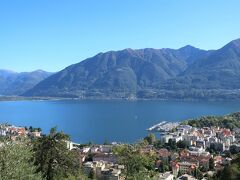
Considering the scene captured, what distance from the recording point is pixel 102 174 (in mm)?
20125

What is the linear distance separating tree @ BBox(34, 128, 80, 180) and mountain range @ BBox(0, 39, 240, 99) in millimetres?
117672

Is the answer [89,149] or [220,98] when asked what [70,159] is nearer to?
[89,149]

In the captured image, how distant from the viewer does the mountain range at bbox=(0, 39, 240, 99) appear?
5517 inches

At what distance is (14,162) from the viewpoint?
6.09 metres

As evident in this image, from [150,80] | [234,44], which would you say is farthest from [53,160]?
[234,44]

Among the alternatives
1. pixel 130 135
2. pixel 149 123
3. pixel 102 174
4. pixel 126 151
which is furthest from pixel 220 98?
pixel 126 151

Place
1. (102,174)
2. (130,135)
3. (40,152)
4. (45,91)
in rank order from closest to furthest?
(40,152) < (102,174) < (130,135) < (45,91)

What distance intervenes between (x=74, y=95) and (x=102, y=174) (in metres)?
135

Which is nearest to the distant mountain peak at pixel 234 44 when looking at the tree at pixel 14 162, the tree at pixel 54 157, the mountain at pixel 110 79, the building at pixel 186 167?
the mountain at pixel 110 79

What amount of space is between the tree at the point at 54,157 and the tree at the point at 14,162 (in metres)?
2.85

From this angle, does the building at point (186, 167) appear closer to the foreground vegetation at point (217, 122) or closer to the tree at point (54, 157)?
the tree at point (54, 157)

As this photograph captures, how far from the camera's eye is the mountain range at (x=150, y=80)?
140125mm

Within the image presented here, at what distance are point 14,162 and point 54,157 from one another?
3538 mm

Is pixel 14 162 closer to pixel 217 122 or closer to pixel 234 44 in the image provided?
pixel 217 122
